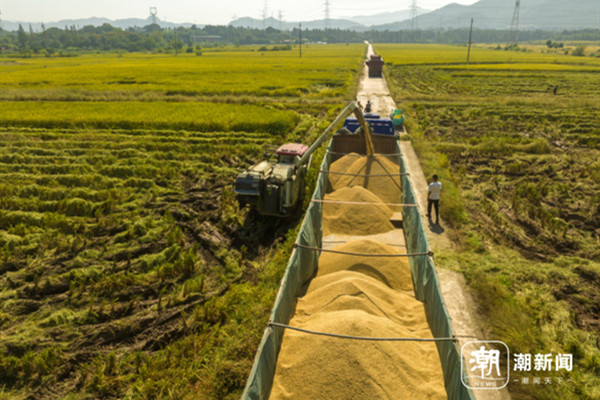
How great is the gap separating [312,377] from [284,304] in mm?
1259

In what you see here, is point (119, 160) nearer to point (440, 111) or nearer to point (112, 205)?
point (112, 205)

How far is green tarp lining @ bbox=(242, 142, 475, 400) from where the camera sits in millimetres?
A: 4554

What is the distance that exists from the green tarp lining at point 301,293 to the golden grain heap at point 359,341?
0.62ft

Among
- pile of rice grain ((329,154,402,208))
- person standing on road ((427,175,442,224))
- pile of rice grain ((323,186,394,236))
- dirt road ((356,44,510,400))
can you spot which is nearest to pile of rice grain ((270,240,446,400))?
dirt road ((356,44,510,400))

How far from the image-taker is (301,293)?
713 centimetres

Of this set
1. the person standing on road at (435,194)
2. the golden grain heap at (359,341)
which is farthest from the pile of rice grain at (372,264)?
the person standing on road at (435,194)

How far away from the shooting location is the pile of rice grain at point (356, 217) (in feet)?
31.4

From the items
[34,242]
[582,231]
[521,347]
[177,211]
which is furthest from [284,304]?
[582,231]

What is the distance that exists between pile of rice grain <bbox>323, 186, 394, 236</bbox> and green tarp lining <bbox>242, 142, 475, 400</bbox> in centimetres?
59

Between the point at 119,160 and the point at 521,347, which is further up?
the point at 119,160

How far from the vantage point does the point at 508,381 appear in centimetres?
560

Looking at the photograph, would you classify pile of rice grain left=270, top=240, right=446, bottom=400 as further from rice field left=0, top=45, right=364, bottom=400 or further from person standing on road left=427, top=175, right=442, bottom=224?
person standing on road left=427, top=175, right=442, bottom=224

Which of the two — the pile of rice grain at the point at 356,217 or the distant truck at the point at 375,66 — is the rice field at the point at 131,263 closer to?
the pile of rice grain at the point at 356,217

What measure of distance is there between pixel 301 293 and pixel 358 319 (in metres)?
1.92
